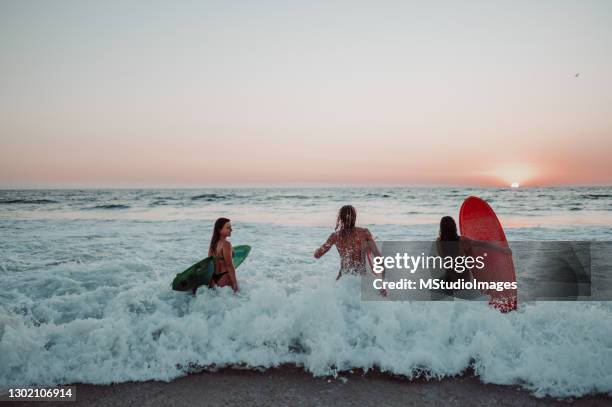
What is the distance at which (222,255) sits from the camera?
5227mm

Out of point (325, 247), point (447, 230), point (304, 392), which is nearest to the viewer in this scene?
point (304, 392)

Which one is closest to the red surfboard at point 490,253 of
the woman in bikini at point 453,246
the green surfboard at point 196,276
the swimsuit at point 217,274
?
the woman in bikini at point 453,246

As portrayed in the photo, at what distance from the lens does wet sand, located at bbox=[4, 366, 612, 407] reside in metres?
3.21

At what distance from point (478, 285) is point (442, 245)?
72 centimetres

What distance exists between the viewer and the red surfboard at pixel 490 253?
16.1ft

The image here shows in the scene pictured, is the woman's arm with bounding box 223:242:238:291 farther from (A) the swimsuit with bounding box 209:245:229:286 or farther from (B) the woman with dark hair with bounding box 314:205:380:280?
(B) the woman with dark hair with bounding box 314:205:380:280

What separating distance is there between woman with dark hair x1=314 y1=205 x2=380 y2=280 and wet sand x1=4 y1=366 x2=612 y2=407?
5.93 ft

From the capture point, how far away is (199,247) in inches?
397

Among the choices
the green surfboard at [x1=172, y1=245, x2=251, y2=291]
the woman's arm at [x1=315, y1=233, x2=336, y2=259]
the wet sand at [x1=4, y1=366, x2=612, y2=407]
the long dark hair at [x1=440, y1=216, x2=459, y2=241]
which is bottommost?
the wet sand at [x1=4, y1=366, x2=612, y2=407]

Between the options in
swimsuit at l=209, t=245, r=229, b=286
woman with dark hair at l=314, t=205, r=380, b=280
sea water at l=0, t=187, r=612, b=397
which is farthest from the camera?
swimsuit at l=209, t=245, r=229, b=286

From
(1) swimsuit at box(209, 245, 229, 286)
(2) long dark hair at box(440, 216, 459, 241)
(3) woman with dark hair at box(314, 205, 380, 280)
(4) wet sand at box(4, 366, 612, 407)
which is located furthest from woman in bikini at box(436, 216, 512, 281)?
(1) swimsuit at box(209, 245, 229, 286)

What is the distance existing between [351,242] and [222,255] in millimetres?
1853

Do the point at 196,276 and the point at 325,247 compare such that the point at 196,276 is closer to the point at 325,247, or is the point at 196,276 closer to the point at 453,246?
the point at 325,247

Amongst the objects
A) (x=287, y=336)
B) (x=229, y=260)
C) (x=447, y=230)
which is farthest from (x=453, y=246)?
(x=229, y=260)
